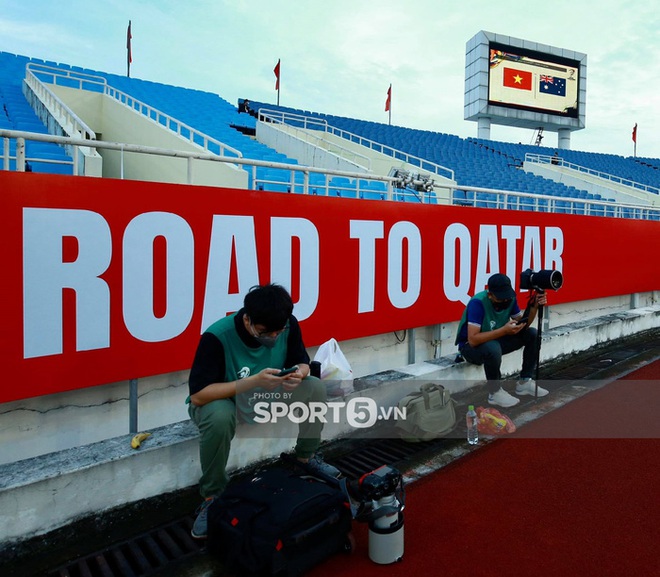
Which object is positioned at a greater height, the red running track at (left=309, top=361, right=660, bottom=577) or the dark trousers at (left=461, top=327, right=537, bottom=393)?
the dark trousers at (left=461, top=327, right=537, bottom=393)

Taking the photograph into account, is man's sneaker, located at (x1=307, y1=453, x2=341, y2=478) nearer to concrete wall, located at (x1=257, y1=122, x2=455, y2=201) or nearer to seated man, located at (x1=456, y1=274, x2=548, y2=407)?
seated man, located at (x1=456, y1=274, x2=548, y2=407)

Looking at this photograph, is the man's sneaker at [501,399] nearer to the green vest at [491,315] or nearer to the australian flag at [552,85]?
the green vest at [491,315]

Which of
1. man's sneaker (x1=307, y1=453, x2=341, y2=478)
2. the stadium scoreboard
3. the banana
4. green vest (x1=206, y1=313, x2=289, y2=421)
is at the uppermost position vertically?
the stadium scoreboard

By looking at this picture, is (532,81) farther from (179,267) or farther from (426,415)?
(179,267)

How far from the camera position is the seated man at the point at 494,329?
14.5 ft

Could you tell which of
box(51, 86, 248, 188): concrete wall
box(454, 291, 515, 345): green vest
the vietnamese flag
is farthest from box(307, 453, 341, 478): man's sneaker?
the vietnamese flag

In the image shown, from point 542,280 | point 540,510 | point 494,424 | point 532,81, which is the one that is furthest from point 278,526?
point 532,81

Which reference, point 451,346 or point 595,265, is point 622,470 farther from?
point 595,265

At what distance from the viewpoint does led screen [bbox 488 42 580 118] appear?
2773 centimetres

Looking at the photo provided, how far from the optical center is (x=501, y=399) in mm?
4527

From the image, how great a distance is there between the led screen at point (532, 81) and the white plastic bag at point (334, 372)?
1088 inches

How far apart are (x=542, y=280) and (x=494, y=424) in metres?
1.37

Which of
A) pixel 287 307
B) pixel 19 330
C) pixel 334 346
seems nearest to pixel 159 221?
A: pixel 19 330

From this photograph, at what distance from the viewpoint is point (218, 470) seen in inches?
105
